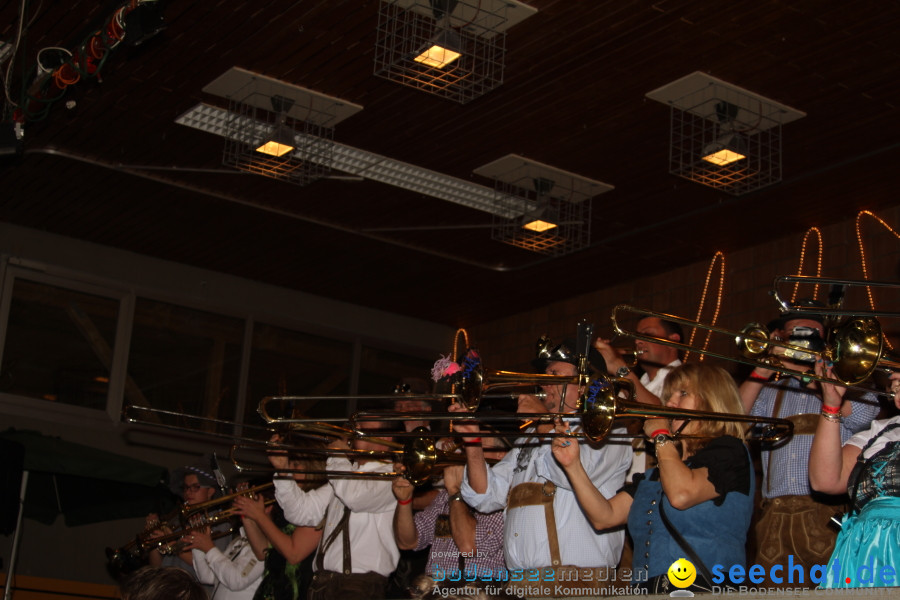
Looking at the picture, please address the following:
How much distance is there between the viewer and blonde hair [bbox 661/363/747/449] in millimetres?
3535

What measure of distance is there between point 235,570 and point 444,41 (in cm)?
274

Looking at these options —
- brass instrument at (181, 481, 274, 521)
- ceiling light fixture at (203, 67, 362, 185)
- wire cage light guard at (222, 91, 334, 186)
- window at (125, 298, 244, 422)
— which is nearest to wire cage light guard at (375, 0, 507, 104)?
ceiling light fixture at (203, 67, 362, 185)

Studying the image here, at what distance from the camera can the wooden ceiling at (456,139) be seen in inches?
205

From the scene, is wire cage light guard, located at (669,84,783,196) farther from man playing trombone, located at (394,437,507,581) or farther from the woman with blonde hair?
the woman with blonde hair

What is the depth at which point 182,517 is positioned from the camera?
586 centimetres

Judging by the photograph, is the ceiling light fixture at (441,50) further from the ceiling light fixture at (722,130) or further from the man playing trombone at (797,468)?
the man playing trombone at (797,468)

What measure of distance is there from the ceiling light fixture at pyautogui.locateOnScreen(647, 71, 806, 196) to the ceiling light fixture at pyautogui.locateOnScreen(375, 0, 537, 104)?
0.93m

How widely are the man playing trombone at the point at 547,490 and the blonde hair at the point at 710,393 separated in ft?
1.65

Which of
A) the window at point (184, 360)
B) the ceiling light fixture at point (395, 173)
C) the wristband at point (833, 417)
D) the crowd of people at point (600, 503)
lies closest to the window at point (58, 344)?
the window at point (184, 360)

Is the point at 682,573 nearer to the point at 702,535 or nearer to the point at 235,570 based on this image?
the point at 702,535

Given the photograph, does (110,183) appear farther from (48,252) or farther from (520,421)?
(520,421)

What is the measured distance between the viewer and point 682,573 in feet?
10.6

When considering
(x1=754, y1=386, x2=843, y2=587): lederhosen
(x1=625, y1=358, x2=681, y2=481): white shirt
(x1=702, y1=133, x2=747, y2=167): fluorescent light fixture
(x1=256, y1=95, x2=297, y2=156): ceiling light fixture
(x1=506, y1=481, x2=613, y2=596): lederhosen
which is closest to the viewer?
(x1=506, y1=481, x2=613, y2=596): lederhosen

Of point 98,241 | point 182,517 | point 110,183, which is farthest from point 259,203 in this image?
point 182,517
